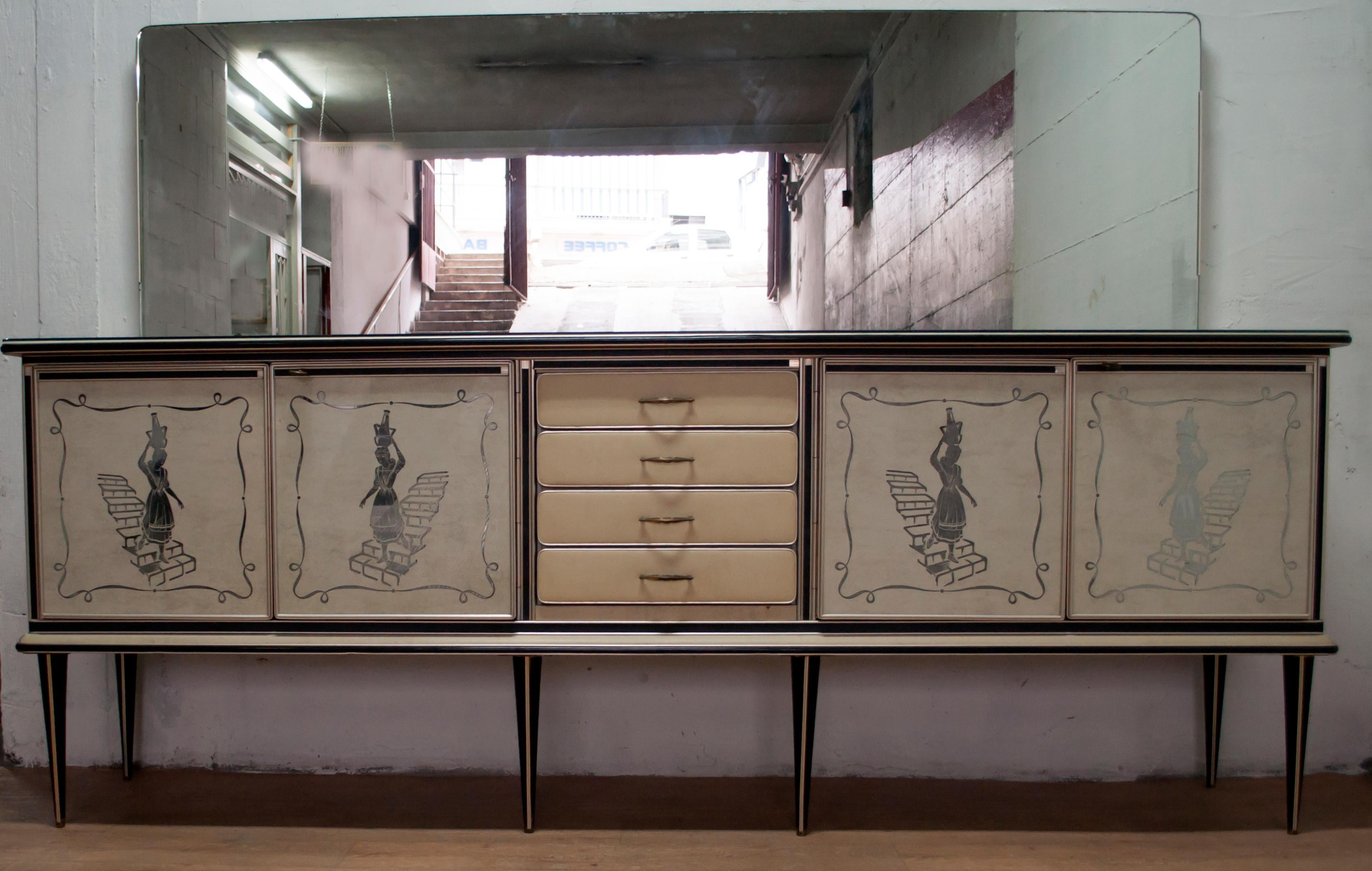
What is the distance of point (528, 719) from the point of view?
5.40ft

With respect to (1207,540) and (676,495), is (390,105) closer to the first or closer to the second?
(676,495)

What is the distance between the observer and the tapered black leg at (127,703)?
1.97m

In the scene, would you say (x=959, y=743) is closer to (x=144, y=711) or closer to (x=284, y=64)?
(x=144, y=711)

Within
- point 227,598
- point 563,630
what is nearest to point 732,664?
point 563,630

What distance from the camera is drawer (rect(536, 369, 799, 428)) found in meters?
1.56

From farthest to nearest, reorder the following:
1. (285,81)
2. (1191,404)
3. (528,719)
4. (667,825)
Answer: (285,81) < (667,825) < (528,719) < (1191,404)

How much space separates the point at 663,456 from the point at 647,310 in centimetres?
58

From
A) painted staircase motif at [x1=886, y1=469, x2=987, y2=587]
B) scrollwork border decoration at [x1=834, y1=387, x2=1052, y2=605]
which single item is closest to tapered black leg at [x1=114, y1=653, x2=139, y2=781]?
scrollwork border decoration at [x1=834, y1=387, x2=1052, y2=605]

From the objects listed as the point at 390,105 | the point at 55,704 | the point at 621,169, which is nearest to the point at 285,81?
the point at 390,105

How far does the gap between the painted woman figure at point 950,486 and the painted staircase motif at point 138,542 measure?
1.60m

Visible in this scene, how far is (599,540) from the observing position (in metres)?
1.58

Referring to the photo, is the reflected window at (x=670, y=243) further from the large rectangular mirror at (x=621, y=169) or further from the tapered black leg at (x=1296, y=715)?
the tapered black leg at (x=1296, y=715)

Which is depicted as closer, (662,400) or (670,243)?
(662,400)

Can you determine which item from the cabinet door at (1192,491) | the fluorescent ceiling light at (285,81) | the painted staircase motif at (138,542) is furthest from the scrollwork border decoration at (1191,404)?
the fluorescent ceiling light at (285,81)
